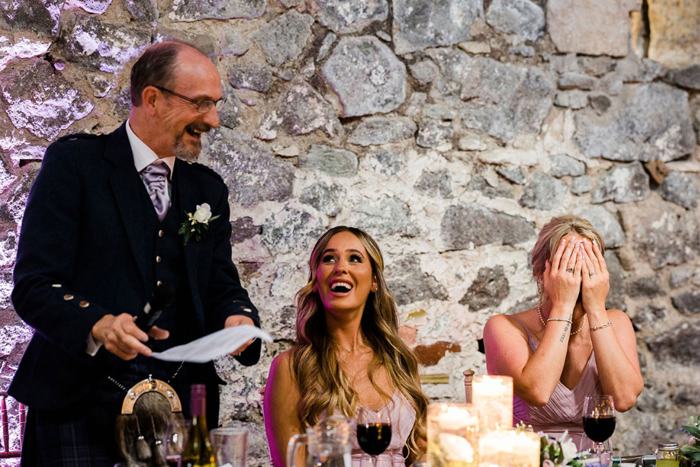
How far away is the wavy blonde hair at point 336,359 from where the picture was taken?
2293 mm

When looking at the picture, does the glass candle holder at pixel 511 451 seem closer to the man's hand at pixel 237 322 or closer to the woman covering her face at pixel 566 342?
the man's hand at pixel 237 322

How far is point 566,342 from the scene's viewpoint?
7.86 ft

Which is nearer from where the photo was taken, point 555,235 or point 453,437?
point 453,437

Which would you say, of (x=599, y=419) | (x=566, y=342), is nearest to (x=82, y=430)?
(x=599, y=419)

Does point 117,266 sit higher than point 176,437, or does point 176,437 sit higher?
point 117,266

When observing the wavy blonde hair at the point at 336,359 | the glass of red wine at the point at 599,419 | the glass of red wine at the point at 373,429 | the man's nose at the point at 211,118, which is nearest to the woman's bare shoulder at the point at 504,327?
the wavy blonde hair at the point at 336,359

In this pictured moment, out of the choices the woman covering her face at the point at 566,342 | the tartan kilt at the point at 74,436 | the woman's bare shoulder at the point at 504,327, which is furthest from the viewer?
the woman's bare shoulder at the point at 504,327

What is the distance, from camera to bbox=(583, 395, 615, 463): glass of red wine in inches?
73.6

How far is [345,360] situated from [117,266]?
0.84 m

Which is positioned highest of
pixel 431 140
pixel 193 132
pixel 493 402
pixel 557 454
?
pixel 431 140

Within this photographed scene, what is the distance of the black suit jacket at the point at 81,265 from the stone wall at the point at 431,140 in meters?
0.63

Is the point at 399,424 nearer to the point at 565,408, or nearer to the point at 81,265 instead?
the point at 565,408

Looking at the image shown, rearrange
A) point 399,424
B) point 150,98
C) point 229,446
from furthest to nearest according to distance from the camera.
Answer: point 399,424
point 150,98
point 229,446

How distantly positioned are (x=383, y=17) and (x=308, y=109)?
524mm
